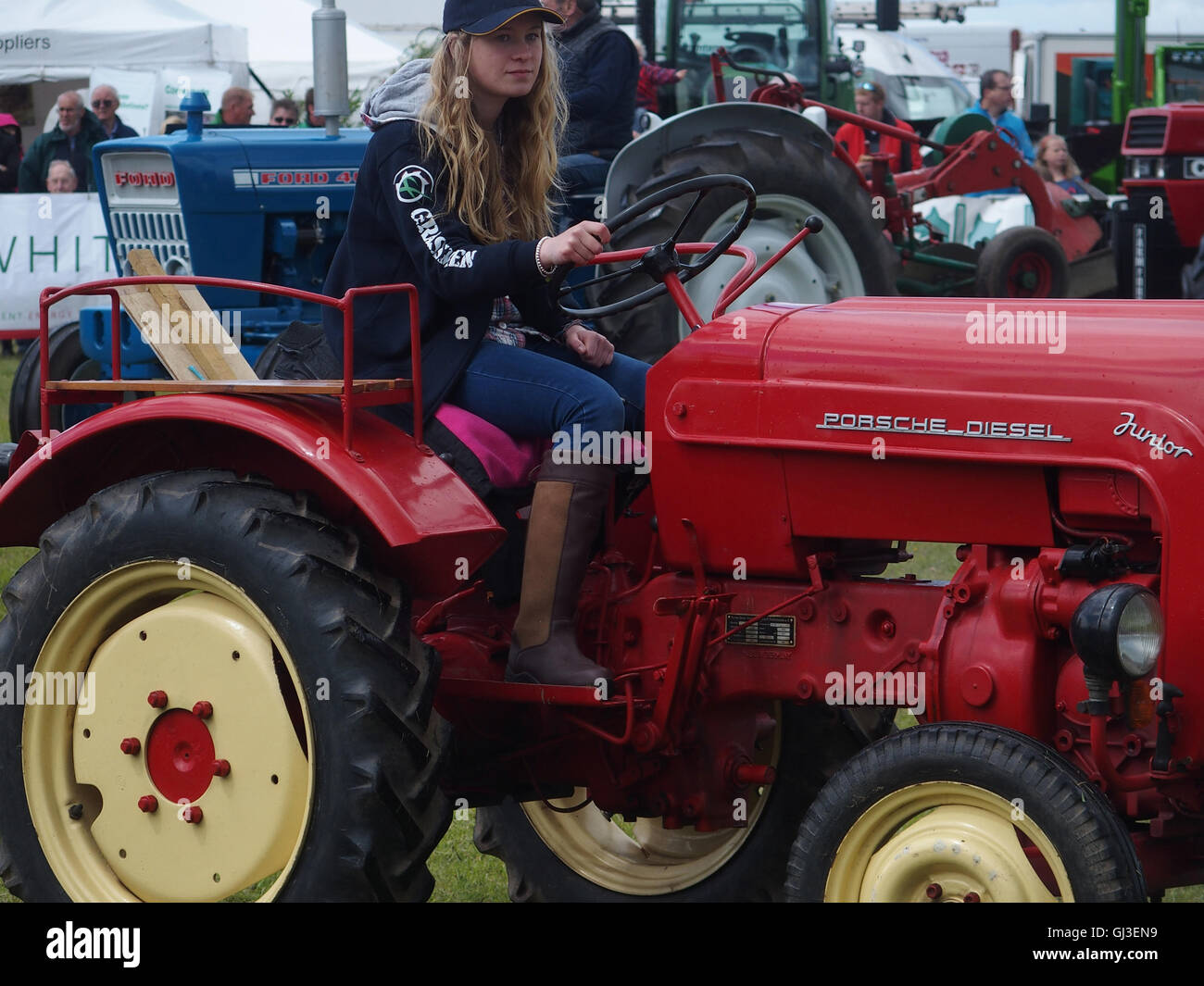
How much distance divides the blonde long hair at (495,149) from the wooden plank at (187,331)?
2.08 feet

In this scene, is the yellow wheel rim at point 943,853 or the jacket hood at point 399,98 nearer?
the yellow wheel rim at point 943,853

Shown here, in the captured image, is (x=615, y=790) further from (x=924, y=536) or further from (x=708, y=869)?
(x=924, y=536)

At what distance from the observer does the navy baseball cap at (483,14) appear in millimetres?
3338

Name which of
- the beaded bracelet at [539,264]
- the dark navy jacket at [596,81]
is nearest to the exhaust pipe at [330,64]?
the dark navy jacket at [596,81]

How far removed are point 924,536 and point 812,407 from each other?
29cm

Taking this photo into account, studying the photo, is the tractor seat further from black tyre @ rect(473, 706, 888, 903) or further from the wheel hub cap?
black tyre @ rect(473, 706, 888, 903)

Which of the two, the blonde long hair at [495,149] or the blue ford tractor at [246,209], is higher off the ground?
the blonde long hair at [495,149]

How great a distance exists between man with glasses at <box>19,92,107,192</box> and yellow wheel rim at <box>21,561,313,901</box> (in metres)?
10.9

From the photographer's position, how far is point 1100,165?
54.1ft

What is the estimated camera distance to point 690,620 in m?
3.24

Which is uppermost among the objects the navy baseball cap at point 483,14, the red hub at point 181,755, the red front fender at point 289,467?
the navy baseball cap at point 483,14

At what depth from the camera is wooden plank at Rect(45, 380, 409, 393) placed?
3.15 meters

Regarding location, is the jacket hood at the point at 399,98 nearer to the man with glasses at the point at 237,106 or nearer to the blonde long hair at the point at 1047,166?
the man with glasses at the point at 237,106
